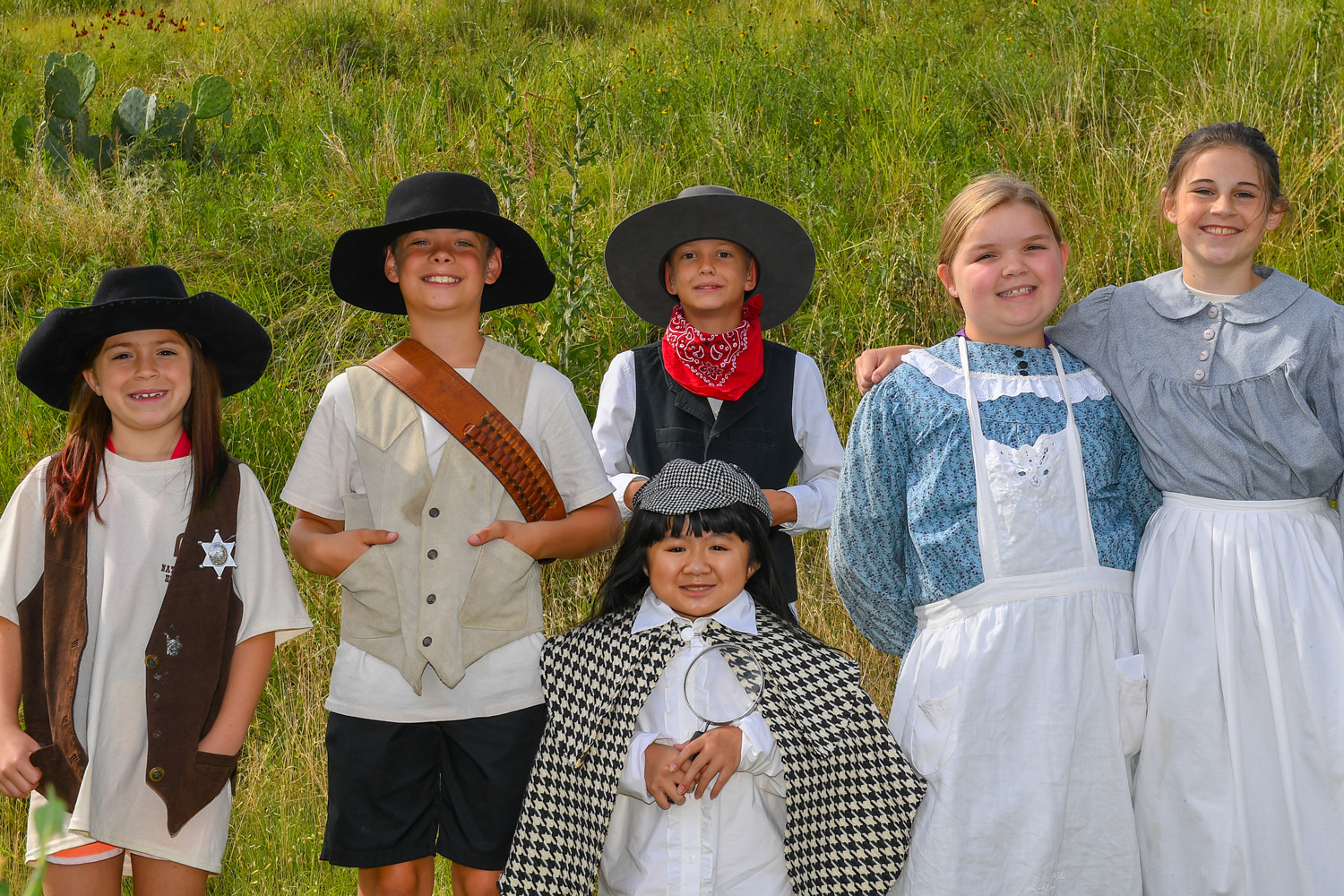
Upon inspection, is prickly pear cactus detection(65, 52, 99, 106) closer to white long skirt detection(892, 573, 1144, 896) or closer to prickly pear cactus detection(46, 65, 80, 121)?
prickly pear cactus detection(46, 65, 80, 121)

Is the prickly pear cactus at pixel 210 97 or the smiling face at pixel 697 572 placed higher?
the prickly pear cactus at pixel 210 97

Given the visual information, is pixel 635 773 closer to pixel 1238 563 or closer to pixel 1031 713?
pixel 1031 713

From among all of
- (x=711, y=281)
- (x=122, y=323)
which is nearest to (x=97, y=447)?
(x=122, y=323)

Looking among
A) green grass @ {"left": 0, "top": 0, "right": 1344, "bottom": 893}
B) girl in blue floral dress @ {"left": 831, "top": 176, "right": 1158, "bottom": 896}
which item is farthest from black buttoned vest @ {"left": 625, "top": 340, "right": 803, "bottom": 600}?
green grass @ {"left": 0, "top": 0, "right": 1344, "bottom": 893}

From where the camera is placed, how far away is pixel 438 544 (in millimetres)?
2893

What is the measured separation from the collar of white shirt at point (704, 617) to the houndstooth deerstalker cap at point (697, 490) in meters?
0.25

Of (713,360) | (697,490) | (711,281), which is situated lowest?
(697,490)

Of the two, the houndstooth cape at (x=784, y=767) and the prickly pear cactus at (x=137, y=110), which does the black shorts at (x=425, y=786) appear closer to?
the houndstooth cape at (x=784, y=767)

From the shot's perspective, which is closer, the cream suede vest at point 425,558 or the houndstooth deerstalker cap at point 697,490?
the cream suede vest at point 425,558

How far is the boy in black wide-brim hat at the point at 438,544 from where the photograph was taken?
9.38 feet

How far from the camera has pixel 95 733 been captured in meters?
2.76

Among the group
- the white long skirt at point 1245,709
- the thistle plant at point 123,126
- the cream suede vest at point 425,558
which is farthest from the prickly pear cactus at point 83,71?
the white long skirt at point 1245,709

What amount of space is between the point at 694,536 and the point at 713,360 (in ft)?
2.42

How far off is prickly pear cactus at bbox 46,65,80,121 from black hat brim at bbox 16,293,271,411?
18.1ft
